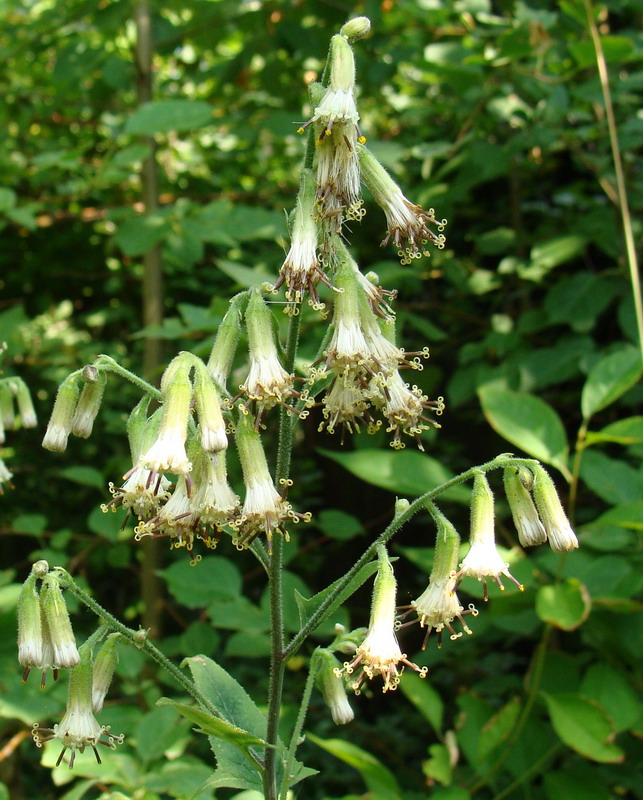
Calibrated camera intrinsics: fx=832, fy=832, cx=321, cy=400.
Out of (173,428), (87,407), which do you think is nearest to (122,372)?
(87,407)

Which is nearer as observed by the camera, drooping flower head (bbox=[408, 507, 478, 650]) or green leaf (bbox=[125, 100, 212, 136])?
drooping flower head (bbox=[408, 507, 478, 650])

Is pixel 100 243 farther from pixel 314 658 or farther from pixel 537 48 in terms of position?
pixel 314 658

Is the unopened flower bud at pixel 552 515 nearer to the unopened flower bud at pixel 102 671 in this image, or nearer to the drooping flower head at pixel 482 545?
the drooping flower head at pixel 482 545

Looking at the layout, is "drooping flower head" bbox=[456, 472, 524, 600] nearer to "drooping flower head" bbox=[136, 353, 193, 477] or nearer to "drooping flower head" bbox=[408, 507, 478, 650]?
"drooping flower head" bbox=[408, 507, 478, 650]

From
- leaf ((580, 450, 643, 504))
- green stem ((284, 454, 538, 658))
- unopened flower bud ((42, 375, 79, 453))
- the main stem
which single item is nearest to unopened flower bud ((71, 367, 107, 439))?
unopened flower bud ((42, 375, 79, 453))

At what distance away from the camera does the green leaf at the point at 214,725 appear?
4.50 ft

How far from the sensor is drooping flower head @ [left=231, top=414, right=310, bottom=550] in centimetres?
151

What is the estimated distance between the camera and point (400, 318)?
3598 millimetres

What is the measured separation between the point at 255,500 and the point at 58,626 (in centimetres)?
45

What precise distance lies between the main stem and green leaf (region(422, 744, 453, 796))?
36.5 inches

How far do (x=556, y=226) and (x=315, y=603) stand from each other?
3.10 m

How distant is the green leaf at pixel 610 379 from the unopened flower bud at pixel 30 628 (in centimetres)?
175

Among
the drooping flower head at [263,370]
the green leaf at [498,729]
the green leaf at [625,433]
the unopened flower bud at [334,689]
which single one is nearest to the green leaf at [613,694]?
the green leaf at [498,729]

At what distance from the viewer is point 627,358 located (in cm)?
267
